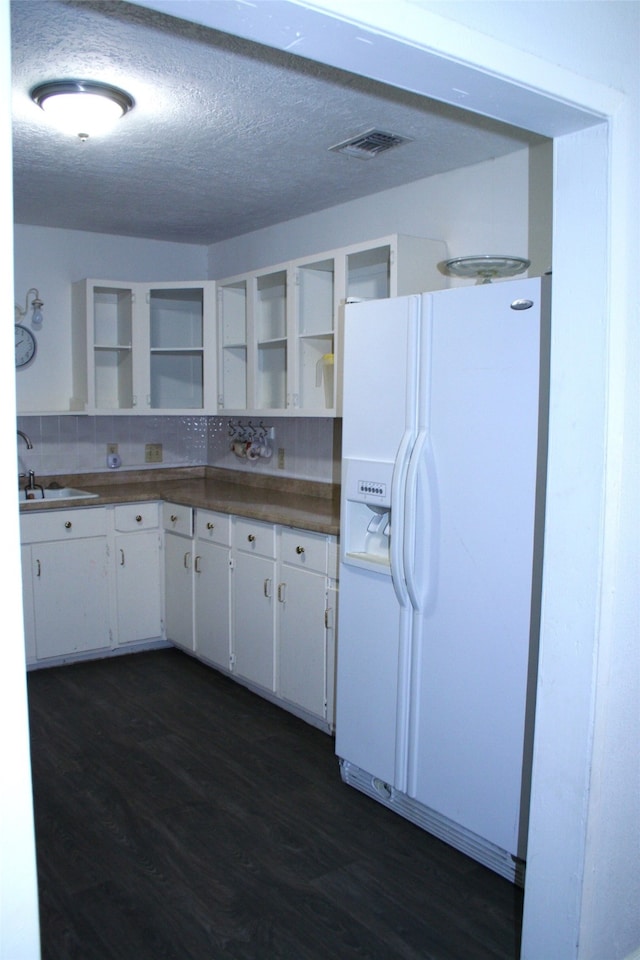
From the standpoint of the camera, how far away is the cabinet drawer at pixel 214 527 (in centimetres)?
384

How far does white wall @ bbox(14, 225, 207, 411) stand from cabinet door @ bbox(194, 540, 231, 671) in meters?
1.37

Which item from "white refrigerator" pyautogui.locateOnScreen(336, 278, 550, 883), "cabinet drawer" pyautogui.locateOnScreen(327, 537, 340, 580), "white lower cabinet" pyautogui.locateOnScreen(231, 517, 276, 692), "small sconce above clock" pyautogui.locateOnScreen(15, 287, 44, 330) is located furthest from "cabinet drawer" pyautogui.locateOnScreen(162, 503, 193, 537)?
"white refrigerator" pyautogui.locateOnScreen(336, 278, 550, 883)

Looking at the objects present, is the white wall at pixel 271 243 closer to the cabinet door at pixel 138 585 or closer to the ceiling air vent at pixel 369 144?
the ceiling air vent at pixel 369 144

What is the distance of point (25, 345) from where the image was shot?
452 centimetres

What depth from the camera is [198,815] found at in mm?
2775

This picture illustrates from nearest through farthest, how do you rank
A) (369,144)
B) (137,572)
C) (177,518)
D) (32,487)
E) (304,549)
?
(369,144) → (304,549) → (177,518) → (137,572) → (32,487)

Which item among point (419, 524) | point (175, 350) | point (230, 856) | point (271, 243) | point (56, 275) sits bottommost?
point (230, 856)

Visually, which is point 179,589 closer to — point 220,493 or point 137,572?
point 137,572

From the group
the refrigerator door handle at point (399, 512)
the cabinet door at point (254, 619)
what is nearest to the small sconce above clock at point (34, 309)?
the cabinet door at point (254, 619)

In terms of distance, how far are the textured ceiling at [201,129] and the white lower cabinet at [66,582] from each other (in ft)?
5.36

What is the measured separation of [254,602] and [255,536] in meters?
0.31

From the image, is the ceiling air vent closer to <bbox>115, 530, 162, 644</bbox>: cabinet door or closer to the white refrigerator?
the white refrigerator

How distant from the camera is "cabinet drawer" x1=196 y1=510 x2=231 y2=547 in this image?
384 cm

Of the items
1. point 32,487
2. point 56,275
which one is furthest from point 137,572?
point 56,275
